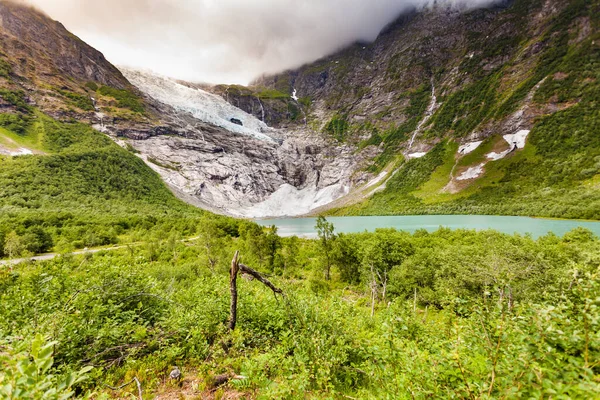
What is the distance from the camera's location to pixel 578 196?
86812 mm

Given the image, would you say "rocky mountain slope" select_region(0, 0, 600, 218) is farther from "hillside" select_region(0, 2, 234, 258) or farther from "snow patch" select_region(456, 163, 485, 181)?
"hillside" select_region(0, 2, 234, 258)

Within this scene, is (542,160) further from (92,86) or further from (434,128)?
(92,86)

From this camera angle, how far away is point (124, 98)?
570ft

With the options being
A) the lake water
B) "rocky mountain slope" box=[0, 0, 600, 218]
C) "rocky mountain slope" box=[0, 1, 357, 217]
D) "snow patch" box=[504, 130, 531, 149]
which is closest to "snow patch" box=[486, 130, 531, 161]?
"snow patch" box=[504, 130, 531, 149]

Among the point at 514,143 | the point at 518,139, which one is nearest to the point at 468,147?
the point at 514,143

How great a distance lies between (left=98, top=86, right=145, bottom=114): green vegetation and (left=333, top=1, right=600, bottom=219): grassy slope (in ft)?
509

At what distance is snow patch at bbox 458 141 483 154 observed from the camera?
164 m

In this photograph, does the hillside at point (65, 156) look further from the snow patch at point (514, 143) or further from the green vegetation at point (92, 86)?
the snow patch at point (514, 143)

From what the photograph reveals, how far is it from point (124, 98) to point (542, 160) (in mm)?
255743

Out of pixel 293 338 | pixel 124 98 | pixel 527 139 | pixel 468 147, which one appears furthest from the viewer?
pixel 124 98

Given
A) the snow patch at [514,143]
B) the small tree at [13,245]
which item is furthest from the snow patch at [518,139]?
the small tree at [13,245]

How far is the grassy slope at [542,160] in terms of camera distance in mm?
105062

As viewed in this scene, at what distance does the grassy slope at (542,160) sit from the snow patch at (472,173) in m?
4.40

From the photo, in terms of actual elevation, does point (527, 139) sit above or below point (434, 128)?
below
